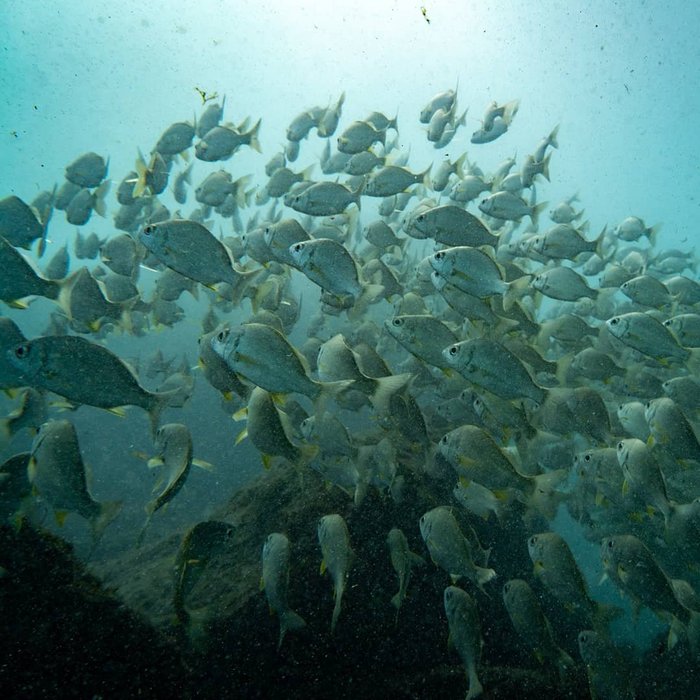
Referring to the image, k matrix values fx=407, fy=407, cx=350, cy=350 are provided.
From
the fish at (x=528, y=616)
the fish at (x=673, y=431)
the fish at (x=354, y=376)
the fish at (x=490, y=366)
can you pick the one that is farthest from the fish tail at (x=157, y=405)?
the fish at (x=673, y=431)

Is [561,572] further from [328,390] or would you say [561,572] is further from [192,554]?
[192,554]

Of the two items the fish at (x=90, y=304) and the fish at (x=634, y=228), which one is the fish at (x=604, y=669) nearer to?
the fish at (x=90, y=304)

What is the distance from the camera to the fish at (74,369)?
259 centimetres

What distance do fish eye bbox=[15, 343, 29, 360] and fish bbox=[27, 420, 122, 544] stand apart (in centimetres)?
60

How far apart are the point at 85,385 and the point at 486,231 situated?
12.5 feet

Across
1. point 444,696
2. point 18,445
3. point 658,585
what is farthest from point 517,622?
point 18,445

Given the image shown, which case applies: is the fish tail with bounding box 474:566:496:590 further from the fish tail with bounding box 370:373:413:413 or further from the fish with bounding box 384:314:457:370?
the fish with bounding box 384:314:457:370

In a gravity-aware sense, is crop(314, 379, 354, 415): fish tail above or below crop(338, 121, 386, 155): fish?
below

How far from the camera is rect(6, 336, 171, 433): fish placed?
259cm

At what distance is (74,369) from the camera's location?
104 inches

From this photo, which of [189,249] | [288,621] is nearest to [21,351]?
[189,249]

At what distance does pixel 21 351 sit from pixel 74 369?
32 cm

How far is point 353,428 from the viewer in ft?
41.5

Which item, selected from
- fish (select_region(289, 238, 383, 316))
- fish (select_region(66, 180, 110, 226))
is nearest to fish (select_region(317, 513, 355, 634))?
fish (select_region(289, 238, 383, 316))
